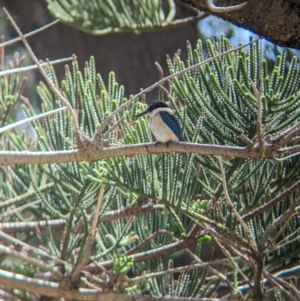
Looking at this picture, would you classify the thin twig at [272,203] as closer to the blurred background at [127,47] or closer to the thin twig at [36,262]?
the thin twig at [36,262]

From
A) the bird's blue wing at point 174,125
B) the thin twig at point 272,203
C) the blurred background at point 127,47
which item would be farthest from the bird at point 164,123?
the blurred background at point 127,47

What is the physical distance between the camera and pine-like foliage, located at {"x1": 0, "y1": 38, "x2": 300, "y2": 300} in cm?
314

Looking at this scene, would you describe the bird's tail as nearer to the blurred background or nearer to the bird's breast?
the bird's breast

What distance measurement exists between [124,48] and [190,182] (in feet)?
11.1

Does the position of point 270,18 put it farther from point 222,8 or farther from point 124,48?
point 124,48

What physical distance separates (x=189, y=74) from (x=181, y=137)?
0.34m

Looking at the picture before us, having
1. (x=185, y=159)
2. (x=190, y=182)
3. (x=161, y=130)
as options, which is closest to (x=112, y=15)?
(x=161, y=130)

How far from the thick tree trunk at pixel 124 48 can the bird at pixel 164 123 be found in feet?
7.43

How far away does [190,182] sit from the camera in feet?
10.8

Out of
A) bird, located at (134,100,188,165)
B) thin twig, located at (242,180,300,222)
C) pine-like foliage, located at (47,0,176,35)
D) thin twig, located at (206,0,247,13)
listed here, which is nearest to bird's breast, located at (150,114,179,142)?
bird, located at (134,100,188,165)

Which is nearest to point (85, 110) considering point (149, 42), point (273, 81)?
point (273, 81)

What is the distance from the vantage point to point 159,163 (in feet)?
11.2

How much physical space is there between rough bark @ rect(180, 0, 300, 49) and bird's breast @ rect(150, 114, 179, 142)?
33.6 inches

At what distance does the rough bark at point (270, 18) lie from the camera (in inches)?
104
